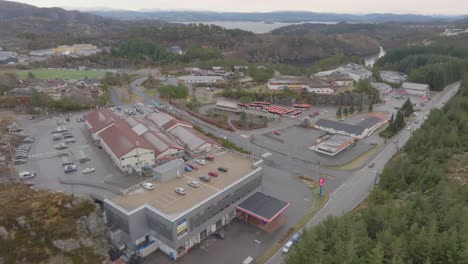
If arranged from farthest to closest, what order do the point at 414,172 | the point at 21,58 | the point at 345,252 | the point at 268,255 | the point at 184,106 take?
1. the point at 21,58
2. the point at 184,106
3. the point at 414,172
4. the point at 268,255
5. the point at 345,252

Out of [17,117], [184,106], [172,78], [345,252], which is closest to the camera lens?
→ [345,252]

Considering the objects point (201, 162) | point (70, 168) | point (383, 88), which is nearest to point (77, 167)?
point (70, 168)

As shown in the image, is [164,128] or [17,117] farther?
[17,117]

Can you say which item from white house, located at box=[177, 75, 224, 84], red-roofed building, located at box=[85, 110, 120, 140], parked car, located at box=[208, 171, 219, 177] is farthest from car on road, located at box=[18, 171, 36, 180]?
white house, located at box=[177, 75, 224, 84]

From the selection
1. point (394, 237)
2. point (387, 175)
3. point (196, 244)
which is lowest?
point (196, 244)

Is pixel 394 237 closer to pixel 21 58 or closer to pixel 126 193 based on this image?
pixel 126 193

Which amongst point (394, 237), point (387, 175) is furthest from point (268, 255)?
point (387, 175)
